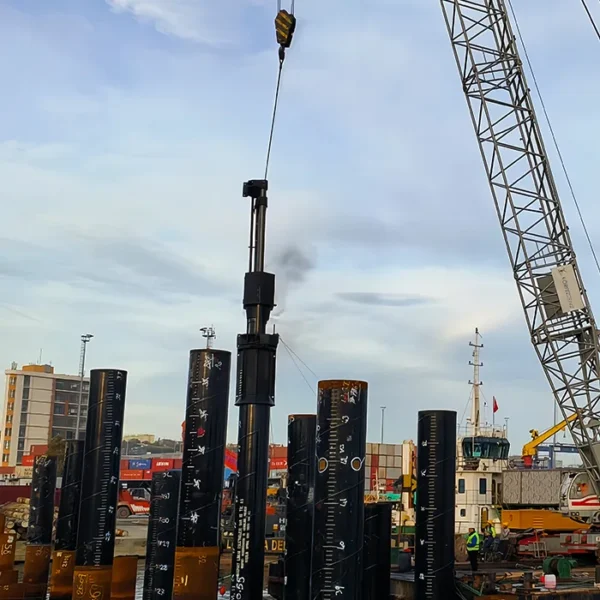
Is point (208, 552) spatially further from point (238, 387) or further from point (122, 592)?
point (122, 592)

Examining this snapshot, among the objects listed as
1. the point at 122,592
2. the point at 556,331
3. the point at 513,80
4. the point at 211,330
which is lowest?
Answer: the point at 122,592

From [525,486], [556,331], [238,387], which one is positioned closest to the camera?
[238,387]

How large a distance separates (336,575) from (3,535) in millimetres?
18245

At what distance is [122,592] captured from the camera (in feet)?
79.2

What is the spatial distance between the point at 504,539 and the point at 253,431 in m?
21.7

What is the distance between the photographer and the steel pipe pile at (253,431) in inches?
721

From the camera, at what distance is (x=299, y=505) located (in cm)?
2206

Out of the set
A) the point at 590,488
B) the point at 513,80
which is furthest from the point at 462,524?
the point at 513,80

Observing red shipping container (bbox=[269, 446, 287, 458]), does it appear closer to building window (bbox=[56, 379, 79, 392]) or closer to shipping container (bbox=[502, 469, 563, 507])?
shipping container (bbox=[502, 469, 563, 507])

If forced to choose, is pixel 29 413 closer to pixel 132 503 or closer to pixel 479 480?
pixel 132 503

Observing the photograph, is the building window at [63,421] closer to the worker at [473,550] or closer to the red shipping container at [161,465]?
the red shipping container at [161,465]

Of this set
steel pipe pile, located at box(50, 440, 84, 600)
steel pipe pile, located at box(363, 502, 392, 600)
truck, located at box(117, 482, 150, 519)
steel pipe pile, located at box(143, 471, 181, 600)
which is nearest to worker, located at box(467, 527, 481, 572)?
steel pipe pile, located at box(363, 502, 392, 600)

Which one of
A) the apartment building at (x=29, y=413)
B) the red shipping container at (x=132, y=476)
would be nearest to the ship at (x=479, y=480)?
the red shipping container at (x=132, y=476)

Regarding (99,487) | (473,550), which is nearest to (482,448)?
(473,550)
